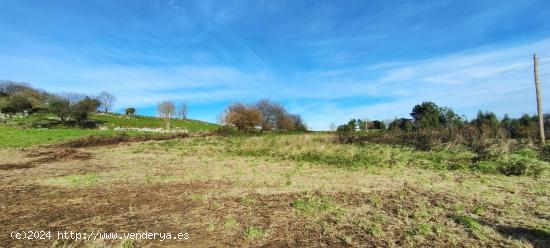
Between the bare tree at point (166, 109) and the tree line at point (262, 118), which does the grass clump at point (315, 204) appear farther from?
the bare tree at point (166, 109)

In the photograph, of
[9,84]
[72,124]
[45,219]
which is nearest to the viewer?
[45,219]

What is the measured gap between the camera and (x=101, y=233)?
4707mm

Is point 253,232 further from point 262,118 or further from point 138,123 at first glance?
point 138,123

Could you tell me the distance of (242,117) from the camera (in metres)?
52.1

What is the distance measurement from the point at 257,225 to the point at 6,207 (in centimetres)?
558

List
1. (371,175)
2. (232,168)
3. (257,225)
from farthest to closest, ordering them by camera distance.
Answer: (232,168) < (371,175) < (257,225)

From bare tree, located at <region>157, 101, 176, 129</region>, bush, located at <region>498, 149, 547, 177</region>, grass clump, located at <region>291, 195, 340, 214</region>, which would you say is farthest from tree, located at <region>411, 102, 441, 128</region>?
bare tree, located at <region>157, 101, 176, 129</region>

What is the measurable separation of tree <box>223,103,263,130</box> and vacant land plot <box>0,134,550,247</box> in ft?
135

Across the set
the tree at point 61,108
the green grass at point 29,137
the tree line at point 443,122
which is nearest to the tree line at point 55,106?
the tree at point 61,108

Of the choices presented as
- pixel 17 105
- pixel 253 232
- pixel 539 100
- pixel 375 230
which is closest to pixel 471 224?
pixel 375 230

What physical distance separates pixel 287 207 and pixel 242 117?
152 feet

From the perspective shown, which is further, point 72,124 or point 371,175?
point 72,124

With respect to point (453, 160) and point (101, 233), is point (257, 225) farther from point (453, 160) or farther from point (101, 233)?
point (453, 160)

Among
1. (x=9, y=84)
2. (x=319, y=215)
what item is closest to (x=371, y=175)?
(x=319, y=215)
